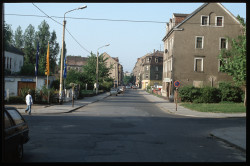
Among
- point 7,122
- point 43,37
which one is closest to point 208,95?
point 7,122

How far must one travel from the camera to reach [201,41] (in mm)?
38281

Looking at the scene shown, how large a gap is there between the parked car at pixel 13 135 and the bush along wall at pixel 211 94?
88.2 ft

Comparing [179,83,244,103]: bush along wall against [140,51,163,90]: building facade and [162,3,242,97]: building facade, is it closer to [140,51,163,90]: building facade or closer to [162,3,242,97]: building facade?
[162,3,242,97]: building facade

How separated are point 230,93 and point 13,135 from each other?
1187 inches

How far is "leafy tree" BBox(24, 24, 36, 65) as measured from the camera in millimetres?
76562

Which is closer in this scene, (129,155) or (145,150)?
(129,155)

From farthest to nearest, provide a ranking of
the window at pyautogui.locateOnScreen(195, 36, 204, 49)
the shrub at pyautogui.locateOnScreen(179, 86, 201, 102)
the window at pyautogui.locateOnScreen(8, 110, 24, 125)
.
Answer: the window at pyautogui.locateOnScreen(195, 36, 204, 49) < the shrub at pyautogui.locateOnScreen(179, 86, 201, 102) < the window at pyautogui.locateOnScreen(8, 110, 24, 125)

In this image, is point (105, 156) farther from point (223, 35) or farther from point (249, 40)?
point (223, 35)

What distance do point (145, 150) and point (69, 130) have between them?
16.1ft

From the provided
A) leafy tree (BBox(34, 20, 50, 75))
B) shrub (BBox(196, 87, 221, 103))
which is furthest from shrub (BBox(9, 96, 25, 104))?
leafy tree (BBox(34, 20, 50, 75))

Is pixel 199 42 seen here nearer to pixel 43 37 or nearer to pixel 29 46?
pixel 43 37

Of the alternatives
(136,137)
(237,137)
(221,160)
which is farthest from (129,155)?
(237,137)

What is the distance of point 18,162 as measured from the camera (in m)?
7.15

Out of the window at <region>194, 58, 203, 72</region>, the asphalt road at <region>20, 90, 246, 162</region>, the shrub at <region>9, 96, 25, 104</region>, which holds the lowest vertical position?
the asphalt road at <region>20, 90, 246, 162</region>
